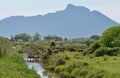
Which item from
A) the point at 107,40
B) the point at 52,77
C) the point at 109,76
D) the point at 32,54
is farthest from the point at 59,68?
the point at 32,54

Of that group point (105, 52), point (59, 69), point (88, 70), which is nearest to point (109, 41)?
point (105, 52)

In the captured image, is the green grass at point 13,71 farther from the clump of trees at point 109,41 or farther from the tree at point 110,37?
the tree at point 110,37

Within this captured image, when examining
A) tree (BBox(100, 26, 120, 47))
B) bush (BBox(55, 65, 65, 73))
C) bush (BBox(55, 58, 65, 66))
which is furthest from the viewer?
tree (BBox(100, 26, 120, 47))

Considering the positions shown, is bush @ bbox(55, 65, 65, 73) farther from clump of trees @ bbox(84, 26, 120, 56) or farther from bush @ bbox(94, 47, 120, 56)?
clump of trees @ bbox(84, 26, 120, 56)

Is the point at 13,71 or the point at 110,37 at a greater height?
the point at 110,37

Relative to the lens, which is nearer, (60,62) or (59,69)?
(59,69)

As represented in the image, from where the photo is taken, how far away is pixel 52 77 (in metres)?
62.3

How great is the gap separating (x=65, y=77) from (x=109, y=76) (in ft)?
57.7

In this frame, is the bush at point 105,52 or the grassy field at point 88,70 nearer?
the grassy field at point 88,70

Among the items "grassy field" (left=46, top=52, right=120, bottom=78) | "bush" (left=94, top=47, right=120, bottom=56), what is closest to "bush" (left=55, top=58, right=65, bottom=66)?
"grassy field" (left=46, top=52, right=120, bottom=78)

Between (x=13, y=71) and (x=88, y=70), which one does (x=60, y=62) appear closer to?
(x=88, y=70)

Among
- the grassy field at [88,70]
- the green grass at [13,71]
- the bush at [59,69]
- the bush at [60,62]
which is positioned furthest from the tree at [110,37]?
the green grass at [13,71]

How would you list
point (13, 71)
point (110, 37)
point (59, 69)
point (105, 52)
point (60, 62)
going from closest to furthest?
point (13, 71)
point (59, 69)
point (60, 62)
point (105, 52)
point (110, 37)

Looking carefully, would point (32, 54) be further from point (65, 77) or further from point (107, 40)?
point (65, 77)
